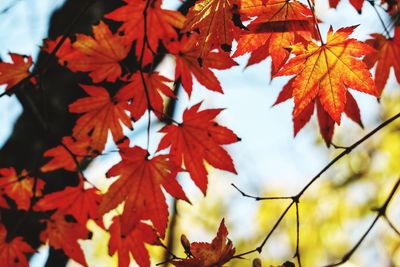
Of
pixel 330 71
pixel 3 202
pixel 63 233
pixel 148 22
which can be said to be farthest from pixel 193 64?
pixel 3 202

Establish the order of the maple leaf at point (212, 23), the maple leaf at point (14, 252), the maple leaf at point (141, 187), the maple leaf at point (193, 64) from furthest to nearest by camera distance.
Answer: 1. the maple leaf at point (14, 252)
2. the maple leaf at point (193, 64)
3. the maple leaf at point (141, 187)
4. the maple leaf at point (212, 23)

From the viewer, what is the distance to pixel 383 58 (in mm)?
1290

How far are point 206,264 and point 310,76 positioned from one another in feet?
1.79

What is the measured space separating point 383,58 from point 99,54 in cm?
96

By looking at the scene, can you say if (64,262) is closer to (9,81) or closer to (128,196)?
(128,196)

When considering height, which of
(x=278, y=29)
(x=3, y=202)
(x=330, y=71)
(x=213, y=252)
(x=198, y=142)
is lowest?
(x=3, y=202)

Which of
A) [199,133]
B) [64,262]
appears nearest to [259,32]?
[199,133]

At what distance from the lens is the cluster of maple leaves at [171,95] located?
0.97 m

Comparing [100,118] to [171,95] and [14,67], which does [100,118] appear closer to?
[171,95]

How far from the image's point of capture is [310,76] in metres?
1.01

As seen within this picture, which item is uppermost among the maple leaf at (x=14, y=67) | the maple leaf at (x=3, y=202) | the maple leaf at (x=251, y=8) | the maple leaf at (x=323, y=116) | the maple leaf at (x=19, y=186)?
the maple leaf at (x=251, y=8)

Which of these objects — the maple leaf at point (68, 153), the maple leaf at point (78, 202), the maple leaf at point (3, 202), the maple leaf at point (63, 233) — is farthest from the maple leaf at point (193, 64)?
the maple leaf at point (3, 202)

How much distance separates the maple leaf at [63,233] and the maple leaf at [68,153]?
177 mm

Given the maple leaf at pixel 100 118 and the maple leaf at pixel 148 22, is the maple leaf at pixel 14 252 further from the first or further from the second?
the maple leaf at pixel 148 22
